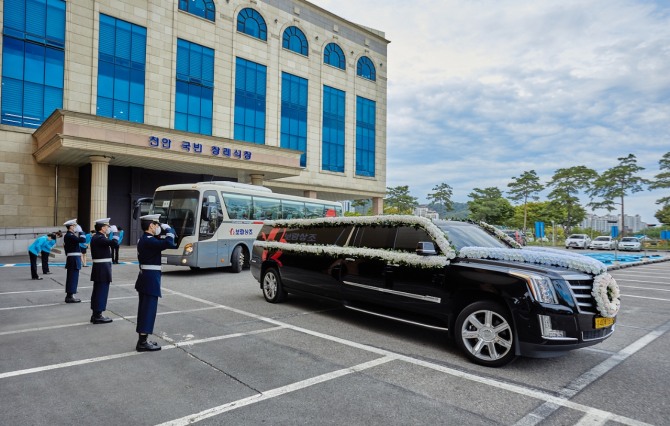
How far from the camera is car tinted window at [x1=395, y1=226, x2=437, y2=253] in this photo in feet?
19.5

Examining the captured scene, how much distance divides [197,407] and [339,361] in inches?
70.5

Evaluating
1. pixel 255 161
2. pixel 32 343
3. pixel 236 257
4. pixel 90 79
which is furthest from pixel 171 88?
pixel 32 343

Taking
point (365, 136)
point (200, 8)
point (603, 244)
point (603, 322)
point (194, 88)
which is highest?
point (200, 8)

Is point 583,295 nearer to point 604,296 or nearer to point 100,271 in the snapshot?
point 604,296

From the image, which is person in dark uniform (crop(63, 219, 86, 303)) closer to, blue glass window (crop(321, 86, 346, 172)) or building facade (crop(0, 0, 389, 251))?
building facade (crop(0, 0, 389, 251))

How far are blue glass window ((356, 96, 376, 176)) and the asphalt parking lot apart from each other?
32.9 metres

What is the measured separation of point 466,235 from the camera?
19.8 ft

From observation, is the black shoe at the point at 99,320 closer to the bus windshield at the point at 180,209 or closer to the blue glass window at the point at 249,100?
the bus windshield at the point at 180,209

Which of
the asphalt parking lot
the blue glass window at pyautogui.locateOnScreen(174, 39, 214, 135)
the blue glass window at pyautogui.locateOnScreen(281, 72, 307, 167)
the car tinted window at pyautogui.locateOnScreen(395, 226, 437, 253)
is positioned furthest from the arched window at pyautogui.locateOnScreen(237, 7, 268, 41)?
the car tinted window at pyautogui.locateOnScreen(395, 226, 437, 253)

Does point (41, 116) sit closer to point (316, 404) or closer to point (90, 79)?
point (90, 79)

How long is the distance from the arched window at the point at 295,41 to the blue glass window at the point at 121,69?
454 inches

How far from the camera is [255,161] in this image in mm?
26750

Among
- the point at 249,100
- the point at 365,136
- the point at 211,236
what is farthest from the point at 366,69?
the point at 211,236

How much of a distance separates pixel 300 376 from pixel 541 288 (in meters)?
2.83
